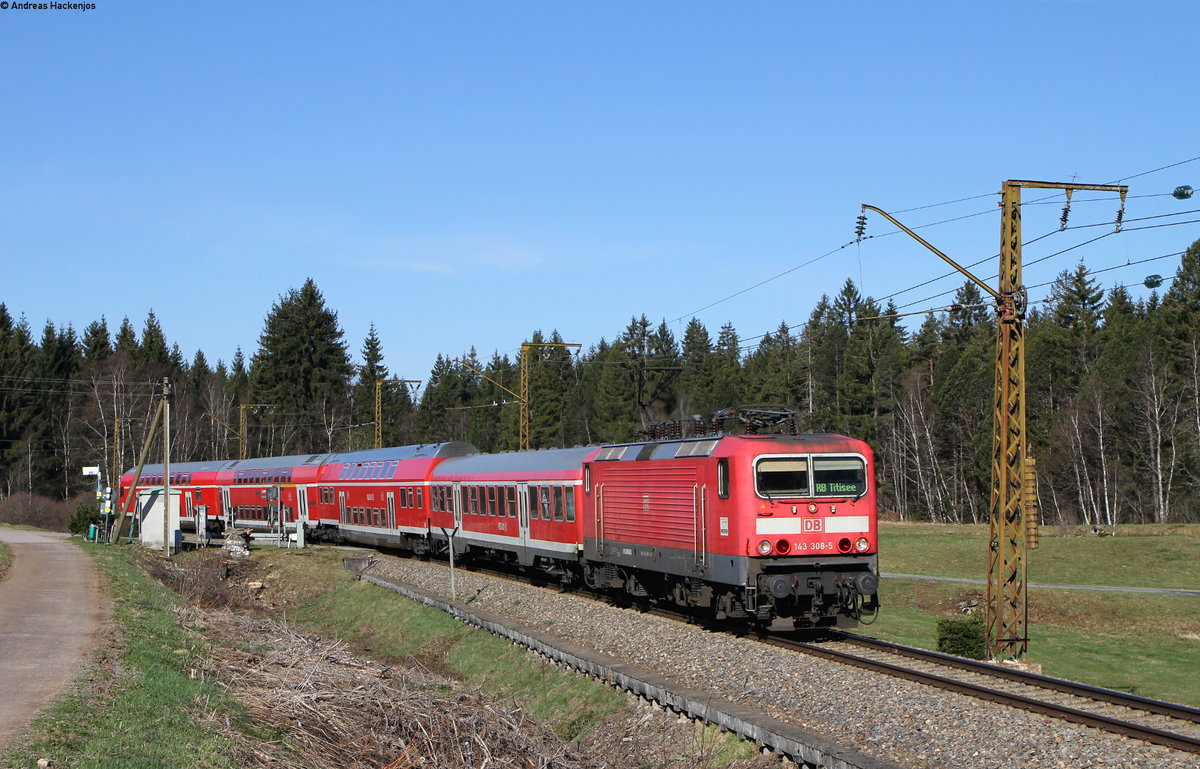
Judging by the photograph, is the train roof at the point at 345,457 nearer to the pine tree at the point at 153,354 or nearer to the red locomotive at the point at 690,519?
the red locomotive at the point at 690,519

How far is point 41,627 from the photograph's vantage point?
20.0m

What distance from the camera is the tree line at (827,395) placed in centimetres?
6431

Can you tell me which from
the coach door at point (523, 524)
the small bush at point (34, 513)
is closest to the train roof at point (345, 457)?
the coach door at point (523, 524)

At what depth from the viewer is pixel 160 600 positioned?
2625cm

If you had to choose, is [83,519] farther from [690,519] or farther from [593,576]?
[690,519]

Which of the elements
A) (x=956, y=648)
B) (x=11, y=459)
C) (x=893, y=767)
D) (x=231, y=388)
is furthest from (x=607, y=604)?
(x=231, y=388)

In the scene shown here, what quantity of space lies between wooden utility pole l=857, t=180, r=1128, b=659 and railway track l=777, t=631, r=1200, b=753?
15.2 feet

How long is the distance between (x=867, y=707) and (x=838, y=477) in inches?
234

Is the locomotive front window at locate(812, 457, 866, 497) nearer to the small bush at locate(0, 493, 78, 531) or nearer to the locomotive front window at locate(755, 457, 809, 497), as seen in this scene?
the locomotive front window at locate(755, 457, 809, 497)

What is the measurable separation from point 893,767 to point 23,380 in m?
101

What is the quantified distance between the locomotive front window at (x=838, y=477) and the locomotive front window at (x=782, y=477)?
0.70 ft

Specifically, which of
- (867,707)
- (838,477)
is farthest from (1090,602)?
(867,707)

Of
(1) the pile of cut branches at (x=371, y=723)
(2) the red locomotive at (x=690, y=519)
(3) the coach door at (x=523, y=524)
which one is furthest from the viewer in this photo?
(3) the coach door at (x=523, y=524)

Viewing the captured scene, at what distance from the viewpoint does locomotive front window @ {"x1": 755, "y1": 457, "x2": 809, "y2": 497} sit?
1831 centimetres
